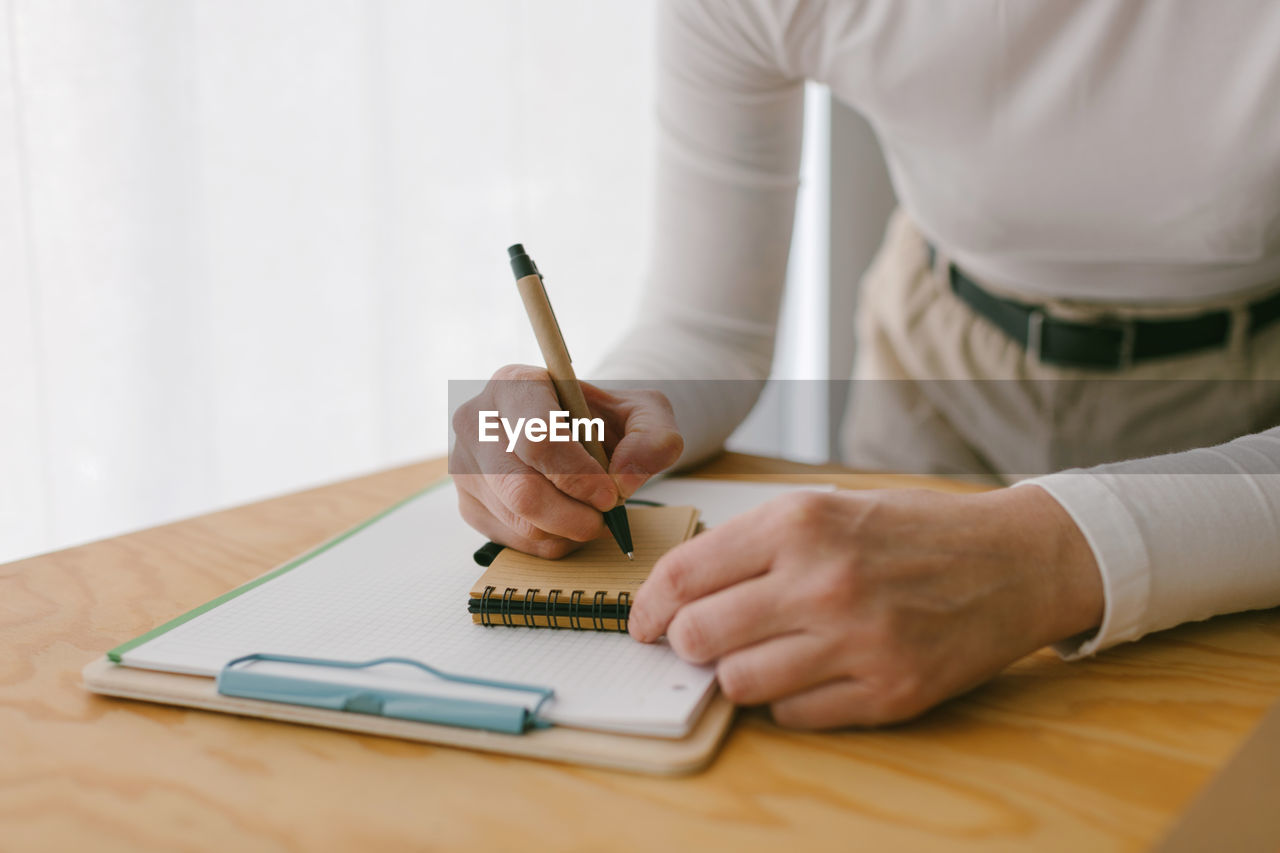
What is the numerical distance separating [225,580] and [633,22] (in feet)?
4.11

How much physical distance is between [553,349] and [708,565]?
16 centimetres

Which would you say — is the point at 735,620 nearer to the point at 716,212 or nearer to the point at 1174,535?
the point at 1174,535

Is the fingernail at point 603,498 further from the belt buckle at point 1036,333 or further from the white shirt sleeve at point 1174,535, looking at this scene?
the belt buckle at point 1036,333

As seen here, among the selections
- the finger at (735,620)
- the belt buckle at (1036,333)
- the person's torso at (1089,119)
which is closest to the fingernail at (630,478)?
the finger at (735,620)

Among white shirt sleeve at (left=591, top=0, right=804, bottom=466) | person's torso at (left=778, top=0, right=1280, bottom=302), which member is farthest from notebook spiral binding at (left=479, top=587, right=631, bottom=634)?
person's torso at (left=778, top=0, right=1280, bottom=302)

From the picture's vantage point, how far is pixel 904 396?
3.14 feet

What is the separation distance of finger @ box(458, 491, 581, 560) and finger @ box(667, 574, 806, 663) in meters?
0.11

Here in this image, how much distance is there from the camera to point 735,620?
336 millimetres

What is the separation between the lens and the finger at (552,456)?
1.41ft

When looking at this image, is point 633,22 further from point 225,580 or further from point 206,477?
point 225,580

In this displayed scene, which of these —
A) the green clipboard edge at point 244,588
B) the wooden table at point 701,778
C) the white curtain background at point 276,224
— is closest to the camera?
the wooden table at point 701,778

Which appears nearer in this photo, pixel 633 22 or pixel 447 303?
pixel 447 303

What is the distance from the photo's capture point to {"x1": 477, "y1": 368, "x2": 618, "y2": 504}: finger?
16.9 inches

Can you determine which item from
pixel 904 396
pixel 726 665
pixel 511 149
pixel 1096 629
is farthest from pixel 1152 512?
pixel 511 149
